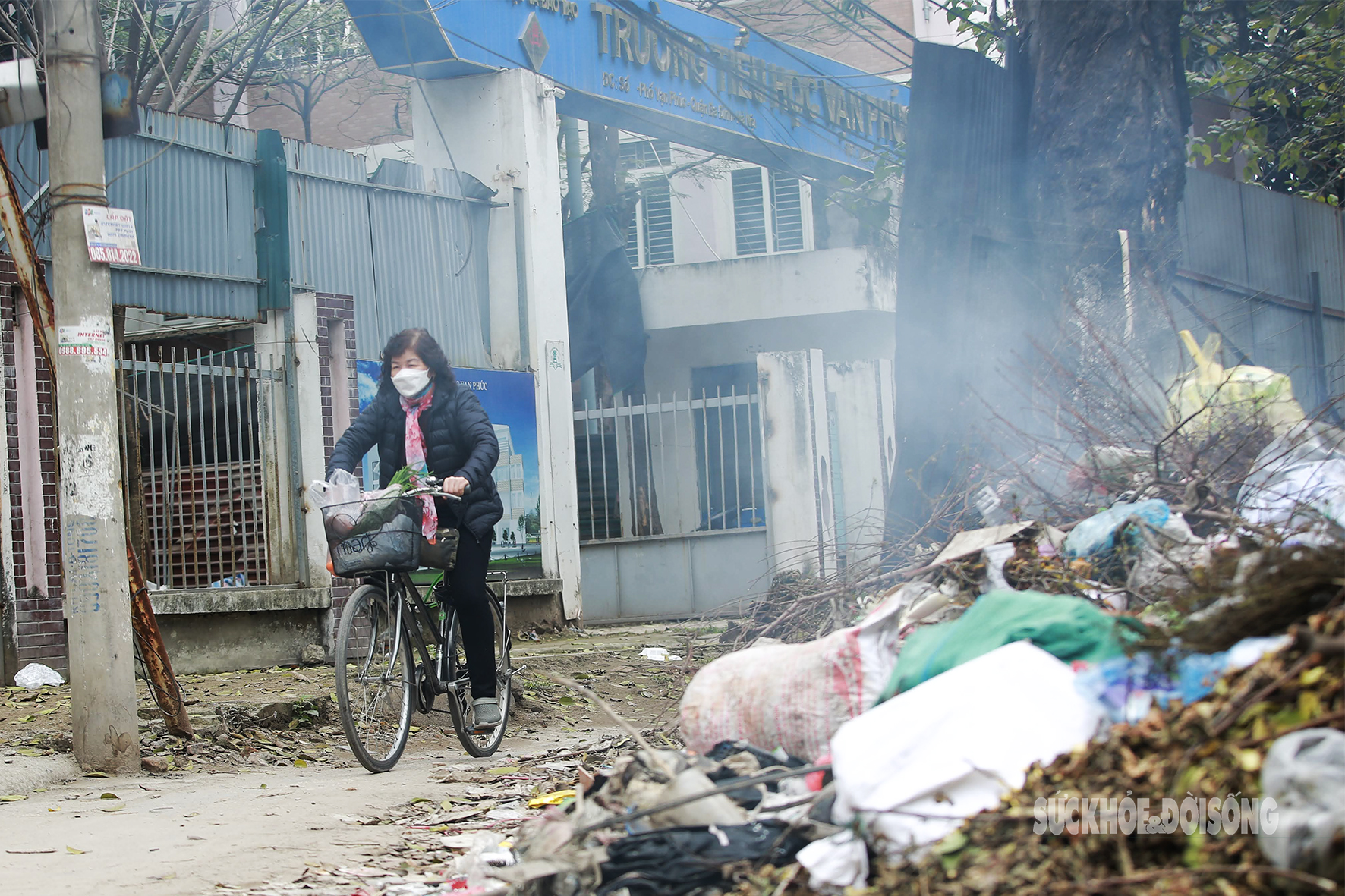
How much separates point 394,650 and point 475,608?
1.42 feet

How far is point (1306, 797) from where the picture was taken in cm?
197

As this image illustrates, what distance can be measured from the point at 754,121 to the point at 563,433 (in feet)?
16.6

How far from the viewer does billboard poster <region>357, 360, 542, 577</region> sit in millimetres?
10312

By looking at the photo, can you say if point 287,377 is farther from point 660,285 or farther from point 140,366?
point 660,285

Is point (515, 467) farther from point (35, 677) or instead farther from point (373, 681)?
point (373, 681)

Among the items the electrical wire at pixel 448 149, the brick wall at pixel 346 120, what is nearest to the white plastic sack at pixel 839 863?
the electrical wire at pixel 448 149

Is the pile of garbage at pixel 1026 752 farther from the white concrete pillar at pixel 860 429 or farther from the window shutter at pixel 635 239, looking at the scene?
the window shutter at pixel 635 239

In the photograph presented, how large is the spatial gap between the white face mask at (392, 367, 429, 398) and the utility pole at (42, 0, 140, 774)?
1191 millimetres

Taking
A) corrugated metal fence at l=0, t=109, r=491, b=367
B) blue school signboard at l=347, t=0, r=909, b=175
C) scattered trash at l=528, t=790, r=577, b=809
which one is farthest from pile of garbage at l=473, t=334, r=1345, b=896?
blue school signboard at l=347, t=0, r=909, b=175

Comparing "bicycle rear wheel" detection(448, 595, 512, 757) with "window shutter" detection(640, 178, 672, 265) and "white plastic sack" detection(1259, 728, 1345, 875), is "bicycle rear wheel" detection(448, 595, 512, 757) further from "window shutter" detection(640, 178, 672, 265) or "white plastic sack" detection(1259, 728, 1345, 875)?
"window shutter" detection(640, 178, 672, 265)

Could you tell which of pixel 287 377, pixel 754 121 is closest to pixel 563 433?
pixel 287 377

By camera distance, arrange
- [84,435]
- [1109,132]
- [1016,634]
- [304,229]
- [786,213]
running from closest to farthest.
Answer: [1016,634], [84,435], [1109,132], [304,229], [786,213]

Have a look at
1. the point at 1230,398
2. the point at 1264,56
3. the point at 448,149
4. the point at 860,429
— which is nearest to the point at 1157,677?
the point at 1230,398

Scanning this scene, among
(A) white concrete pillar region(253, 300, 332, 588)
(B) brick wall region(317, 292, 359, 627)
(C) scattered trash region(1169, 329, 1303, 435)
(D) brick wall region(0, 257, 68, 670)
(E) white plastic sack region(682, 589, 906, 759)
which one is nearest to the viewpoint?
(E) white plastic sack region(682, 589, 906, 759)
